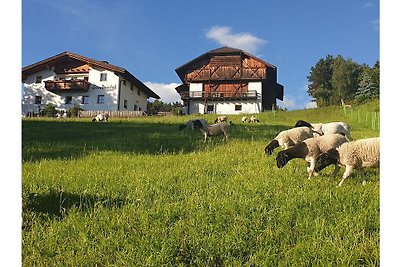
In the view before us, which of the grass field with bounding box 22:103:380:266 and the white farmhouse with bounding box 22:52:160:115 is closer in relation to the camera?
the grass field with bounding box 22:103:380:266

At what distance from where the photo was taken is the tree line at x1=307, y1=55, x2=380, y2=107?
3456cm

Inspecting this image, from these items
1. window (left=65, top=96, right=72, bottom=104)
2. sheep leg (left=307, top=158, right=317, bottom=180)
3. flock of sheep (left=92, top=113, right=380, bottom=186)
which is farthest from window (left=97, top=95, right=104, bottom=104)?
sheep leg (left=307, top=158, right=317, bottom=180)

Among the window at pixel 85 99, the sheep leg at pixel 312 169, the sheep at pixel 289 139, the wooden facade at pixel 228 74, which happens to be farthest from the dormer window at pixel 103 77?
the sheep leg at pixel 312 169

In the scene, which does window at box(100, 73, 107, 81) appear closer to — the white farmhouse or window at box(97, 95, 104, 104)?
the white farmhouse

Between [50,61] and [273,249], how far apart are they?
118 feet

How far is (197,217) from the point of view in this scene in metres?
3.90

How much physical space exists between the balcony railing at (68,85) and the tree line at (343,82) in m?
19.9

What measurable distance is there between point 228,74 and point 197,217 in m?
35.8

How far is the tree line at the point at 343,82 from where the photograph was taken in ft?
113

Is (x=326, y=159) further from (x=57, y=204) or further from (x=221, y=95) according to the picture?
(x=221, y=95)

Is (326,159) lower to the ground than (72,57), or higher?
lower

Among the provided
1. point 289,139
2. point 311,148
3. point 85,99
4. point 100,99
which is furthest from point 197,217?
point 85,99

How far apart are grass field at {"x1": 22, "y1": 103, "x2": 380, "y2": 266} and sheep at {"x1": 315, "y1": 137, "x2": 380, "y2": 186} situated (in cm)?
19

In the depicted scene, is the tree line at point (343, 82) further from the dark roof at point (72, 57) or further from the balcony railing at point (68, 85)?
the balcony railing at point (68, 85)
